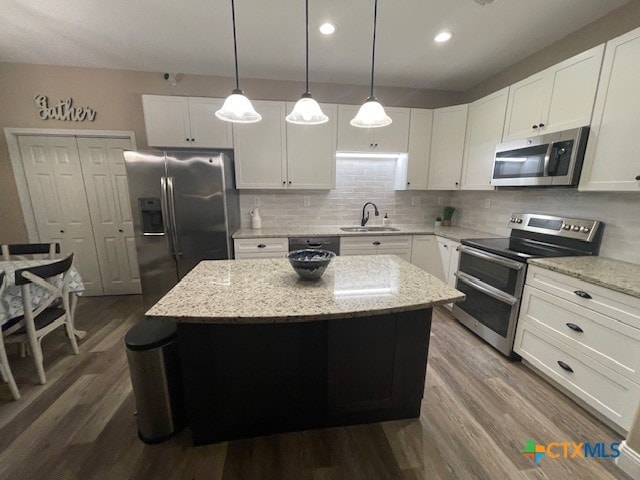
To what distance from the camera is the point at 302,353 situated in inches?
54.0

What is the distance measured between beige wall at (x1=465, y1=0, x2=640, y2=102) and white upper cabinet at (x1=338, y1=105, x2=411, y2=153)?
3.43ft

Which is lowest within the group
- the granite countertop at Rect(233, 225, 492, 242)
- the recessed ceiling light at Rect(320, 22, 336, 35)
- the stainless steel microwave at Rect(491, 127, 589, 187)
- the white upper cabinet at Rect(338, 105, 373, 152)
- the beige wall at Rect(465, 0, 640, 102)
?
the granite countertop at Rect(233, 225, 492, 242)

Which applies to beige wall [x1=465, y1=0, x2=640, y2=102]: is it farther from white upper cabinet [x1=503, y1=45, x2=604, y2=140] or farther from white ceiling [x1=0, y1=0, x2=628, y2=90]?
white upper cabinet [x1=503, y1=45, x2=604, y2=140]

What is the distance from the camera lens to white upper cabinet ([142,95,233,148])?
2775 millimetres

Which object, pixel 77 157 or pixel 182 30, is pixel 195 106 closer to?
pixel 182 30

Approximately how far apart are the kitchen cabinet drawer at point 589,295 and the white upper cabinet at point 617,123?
68 cm

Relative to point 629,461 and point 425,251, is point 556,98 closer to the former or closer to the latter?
point 425,251

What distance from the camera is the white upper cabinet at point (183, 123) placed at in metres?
2.78

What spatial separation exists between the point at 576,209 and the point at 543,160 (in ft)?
1.78

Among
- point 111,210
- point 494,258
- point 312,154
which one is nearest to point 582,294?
point 494,258

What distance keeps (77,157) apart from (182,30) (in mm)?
2161

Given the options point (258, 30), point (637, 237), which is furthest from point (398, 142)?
point (637, 237)

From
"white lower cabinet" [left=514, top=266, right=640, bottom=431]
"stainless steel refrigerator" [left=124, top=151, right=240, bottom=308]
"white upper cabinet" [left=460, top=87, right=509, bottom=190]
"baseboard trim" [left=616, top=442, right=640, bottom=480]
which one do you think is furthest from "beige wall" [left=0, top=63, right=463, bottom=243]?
"baseboard trim" [left=616, top=442, right=640, bottom=480]

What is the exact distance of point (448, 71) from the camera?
288cm
